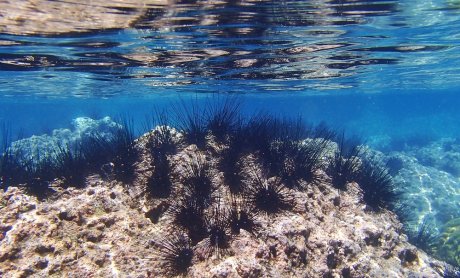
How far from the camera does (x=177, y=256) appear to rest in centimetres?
447

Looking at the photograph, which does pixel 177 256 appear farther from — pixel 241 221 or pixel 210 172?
pixel 210 172

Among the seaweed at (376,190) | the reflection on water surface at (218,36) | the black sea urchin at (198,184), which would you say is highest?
the reflection on water surface at (218,36)

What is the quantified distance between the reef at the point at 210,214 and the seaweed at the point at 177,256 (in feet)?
0.05

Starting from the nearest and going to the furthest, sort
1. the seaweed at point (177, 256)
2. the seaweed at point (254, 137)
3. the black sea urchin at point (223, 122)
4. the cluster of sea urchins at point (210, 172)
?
the seaweed at point (177, 256) < the cluster of sea urchins at point (210, 172) < the seaweed at point (254, 137) < the black sea urchin at point (223, 122)

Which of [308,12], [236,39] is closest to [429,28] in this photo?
[308,12]

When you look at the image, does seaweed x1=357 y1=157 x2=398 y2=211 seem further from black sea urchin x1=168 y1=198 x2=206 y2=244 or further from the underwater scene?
black sea urchin x1=168 y1=198 x2=206 y2=244

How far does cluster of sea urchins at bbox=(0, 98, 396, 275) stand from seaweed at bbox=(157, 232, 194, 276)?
0.04 ft

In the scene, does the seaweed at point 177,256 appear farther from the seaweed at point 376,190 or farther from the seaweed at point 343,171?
the seaweed at point 376,190

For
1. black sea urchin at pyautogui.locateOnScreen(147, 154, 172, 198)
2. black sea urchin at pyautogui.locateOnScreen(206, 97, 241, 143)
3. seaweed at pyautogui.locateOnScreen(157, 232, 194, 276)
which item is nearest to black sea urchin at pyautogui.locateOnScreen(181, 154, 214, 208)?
black sea urchin at pyautogui.locateOnScreen(147, 154, 172, 198)

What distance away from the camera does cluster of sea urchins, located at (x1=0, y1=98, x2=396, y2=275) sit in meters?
4.89

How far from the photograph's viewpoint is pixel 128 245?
5043 millimetres

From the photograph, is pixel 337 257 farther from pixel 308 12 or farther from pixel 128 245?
pixel 308 12

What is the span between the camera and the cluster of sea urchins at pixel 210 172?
4.89 m

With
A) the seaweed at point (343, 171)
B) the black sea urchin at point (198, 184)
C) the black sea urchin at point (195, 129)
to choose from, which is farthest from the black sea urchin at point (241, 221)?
the seaweed at point (343, 171)
